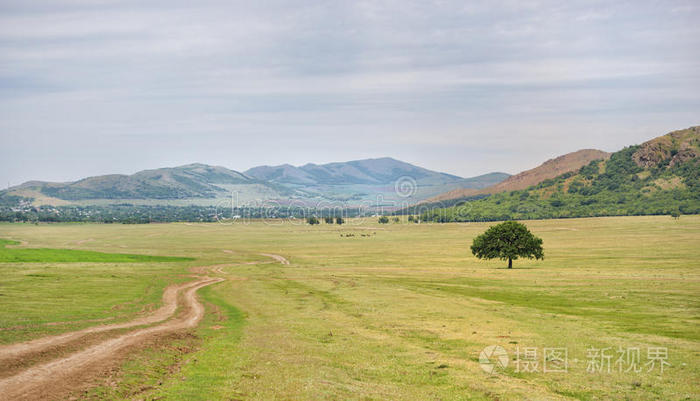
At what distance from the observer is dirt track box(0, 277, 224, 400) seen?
21084 millimetres

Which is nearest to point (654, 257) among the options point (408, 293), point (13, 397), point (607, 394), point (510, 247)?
point (510, 247)

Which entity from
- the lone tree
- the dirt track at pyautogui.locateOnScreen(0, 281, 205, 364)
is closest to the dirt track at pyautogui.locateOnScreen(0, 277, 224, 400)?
the dirt track at pyautogui.locateOnScreen(0, 281, 205, 364)

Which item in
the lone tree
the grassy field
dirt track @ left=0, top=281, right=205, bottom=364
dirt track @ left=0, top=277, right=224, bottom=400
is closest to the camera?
dirt track @ left=0, top=277, right=224, bottom=400

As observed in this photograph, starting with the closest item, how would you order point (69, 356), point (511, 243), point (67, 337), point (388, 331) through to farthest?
point (69, 356)
point (67, 337)
point (388, 331)
point (511, 243)

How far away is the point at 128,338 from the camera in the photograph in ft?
105

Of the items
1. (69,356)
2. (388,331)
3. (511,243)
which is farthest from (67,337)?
(511,243)

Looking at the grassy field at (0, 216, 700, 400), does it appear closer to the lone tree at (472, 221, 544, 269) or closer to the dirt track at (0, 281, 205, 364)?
the dirt track at (0, 281, 205, 364)

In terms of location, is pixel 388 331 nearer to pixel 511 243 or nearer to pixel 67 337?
pixel 67 337

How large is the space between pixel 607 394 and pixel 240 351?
61.8 feet

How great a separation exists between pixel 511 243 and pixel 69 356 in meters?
85.1

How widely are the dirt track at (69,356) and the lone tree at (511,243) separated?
67906 millimetres

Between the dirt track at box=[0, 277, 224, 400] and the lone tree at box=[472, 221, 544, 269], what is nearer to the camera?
the dirt track at box=[0, 277, 224, 400]

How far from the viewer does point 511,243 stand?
99500mm

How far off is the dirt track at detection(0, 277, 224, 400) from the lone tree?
223ft
